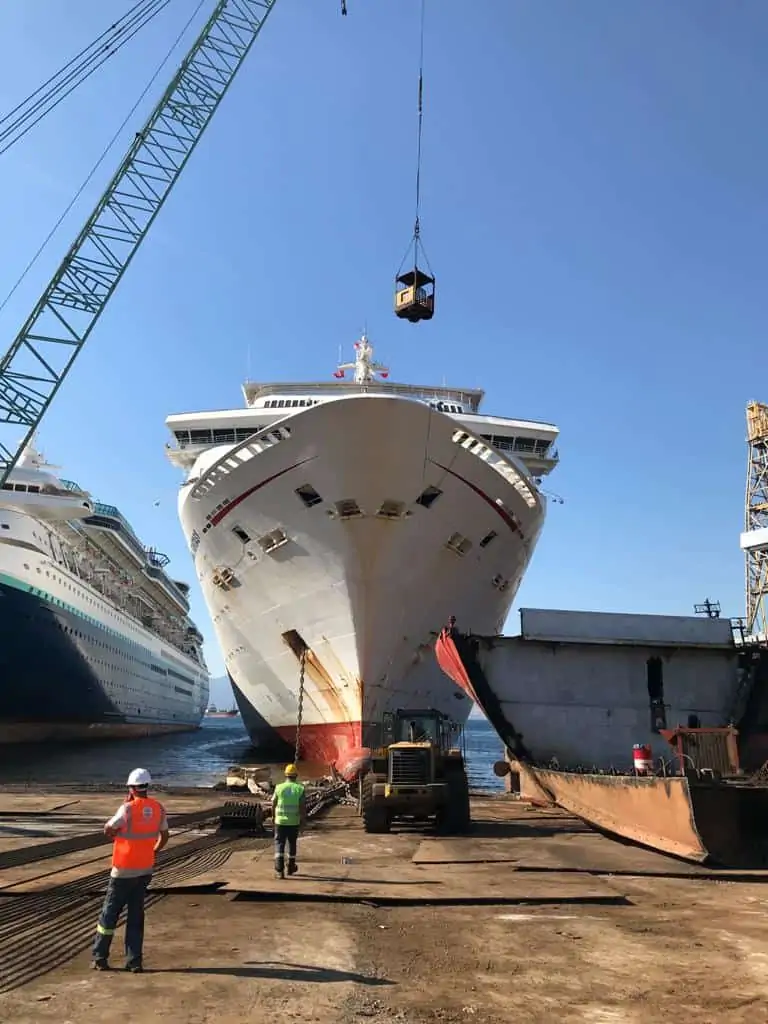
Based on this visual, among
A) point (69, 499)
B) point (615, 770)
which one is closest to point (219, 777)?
point (615, 770)

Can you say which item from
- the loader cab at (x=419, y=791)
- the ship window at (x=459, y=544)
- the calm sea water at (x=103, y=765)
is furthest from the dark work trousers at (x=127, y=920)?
the calm sea water at (x=103, y=765)

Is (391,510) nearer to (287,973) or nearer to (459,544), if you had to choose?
(459,544)

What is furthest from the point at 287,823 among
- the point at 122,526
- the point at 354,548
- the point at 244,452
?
the point at 122,526

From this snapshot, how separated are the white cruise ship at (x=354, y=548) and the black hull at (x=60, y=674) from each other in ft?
57.4

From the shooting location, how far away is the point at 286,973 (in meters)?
4.53

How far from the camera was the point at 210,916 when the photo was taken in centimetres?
611

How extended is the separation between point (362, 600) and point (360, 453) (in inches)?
155

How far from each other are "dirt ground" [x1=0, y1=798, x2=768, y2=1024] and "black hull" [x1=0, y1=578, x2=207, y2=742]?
32.7 meters

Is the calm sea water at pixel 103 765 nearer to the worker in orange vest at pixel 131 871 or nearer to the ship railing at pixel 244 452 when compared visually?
the ship railing at pixel 244 452

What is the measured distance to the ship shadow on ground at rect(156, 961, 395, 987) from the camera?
4.41m

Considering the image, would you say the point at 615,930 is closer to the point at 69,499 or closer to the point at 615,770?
the point at 615,770

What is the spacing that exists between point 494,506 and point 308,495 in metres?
5.51

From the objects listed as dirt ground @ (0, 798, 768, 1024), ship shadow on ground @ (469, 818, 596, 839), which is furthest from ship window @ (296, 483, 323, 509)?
dirt ground @ (0, 798, 768, 1024)

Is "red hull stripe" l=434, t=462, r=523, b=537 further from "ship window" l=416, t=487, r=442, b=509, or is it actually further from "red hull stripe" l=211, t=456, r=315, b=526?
"red hull stripe" l=211, t=456, r=315, b=526
